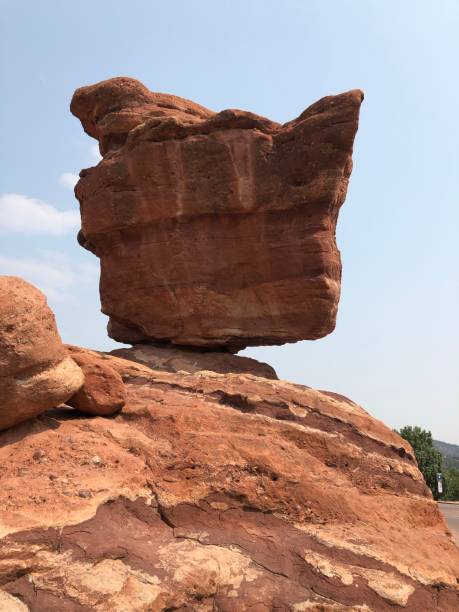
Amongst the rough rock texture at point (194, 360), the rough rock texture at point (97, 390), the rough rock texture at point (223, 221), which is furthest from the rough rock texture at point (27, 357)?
the rough rock texture at point (223, 221)

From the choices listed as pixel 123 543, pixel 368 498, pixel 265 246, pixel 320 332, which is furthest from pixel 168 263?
pixel 123 543

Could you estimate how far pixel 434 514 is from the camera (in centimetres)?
750

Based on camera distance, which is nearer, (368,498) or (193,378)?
(368,498)

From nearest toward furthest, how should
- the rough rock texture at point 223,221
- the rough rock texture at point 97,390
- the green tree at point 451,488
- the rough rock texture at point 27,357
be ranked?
the rough rock texture at point 27,357 < the rough rock texture at point 97,390 < the rough rock texture at point 223,221 < the green tree at point 451,488

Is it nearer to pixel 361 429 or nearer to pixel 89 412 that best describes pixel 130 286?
pixel 89 412

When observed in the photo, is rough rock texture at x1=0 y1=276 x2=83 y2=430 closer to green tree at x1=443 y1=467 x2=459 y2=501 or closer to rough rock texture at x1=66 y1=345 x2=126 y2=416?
rough rock texture at x1=66 y1=345 x2=126 y2=416

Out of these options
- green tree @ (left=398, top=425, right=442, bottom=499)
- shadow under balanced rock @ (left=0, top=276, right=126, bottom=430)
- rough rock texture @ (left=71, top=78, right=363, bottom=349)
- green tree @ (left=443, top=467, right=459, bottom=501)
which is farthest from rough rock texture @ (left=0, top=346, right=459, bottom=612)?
green tree @ (left=443, top=467, right=459, bottom=501)

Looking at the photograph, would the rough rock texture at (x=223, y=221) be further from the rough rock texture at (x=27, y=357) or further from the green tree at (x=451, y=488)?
the green tree at (x=451, y=488)

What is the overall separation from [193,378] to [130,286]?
3698 millimetres

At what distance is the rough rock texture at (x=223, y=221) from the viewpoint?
1013cm

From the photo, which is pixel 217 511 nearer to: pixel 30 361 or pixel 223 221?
pixel 30 361

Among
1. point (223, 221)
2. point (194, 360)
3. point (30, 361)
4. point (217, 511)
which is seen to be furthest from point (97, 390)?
point (223, 221)

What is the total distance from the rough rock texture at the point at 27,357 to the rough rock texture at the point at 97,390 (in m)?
0.33

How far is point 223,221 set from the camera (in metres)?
10.7
